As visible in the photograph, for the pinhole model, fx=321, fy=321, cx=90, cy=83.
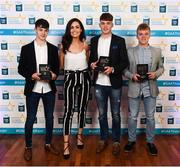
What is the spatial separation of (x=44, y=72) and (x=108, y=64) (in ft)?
2.25

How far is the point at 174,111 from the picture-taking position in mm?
4328

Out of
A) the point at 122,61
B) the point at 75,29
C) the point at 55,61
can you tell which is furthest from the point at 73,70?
the point at 122,61

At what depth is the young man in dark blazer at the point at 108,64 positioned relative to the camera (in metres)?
3.45

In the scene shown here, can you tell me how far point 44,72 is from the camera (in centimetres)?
332

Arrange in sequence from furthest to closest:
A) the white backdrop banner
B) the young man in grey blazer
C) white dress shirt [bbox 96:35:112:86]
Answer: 1. the white backdrop banner
2. white dress shirt [bbox 96:35:112:86]
3. the young man in grey blazer

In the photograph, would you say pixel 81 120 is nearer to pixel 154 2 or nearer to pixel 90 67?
pixel 90 67

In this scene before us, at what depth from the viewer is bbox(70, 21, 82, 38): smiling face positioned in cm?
341

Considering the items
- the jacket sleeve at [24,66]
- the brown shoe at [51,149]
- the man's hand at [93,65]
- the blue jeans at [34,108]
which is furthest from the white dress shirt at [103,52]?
the brown shoe at [51,149]

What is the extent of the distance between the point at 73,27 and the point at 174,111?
73.7 inches

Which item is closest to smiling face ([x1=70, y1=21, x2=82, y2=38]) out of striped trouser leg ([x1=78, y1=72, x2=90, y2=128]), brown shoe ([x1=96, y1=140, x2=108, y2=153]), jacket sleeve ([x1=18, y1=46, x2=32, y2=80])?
striped trouser leg ([x1=78, y1=72, x2=90, y2=128])

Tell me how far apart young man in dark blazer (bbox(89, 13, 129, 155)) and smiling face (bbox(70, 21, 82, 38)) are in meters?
0.25

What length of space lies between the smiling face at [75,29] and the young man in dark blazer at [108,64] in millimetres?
245

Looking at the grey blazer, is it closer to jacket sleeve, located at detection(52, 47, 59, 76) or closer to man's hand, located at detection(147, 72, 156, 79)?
man's hand, located at detection(147, 72, 156, 79)

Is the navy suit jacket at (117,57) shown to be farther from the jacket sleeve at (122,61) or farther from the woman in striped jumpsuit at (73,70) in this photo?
the woman in striped jumpsuit at (73,70)
